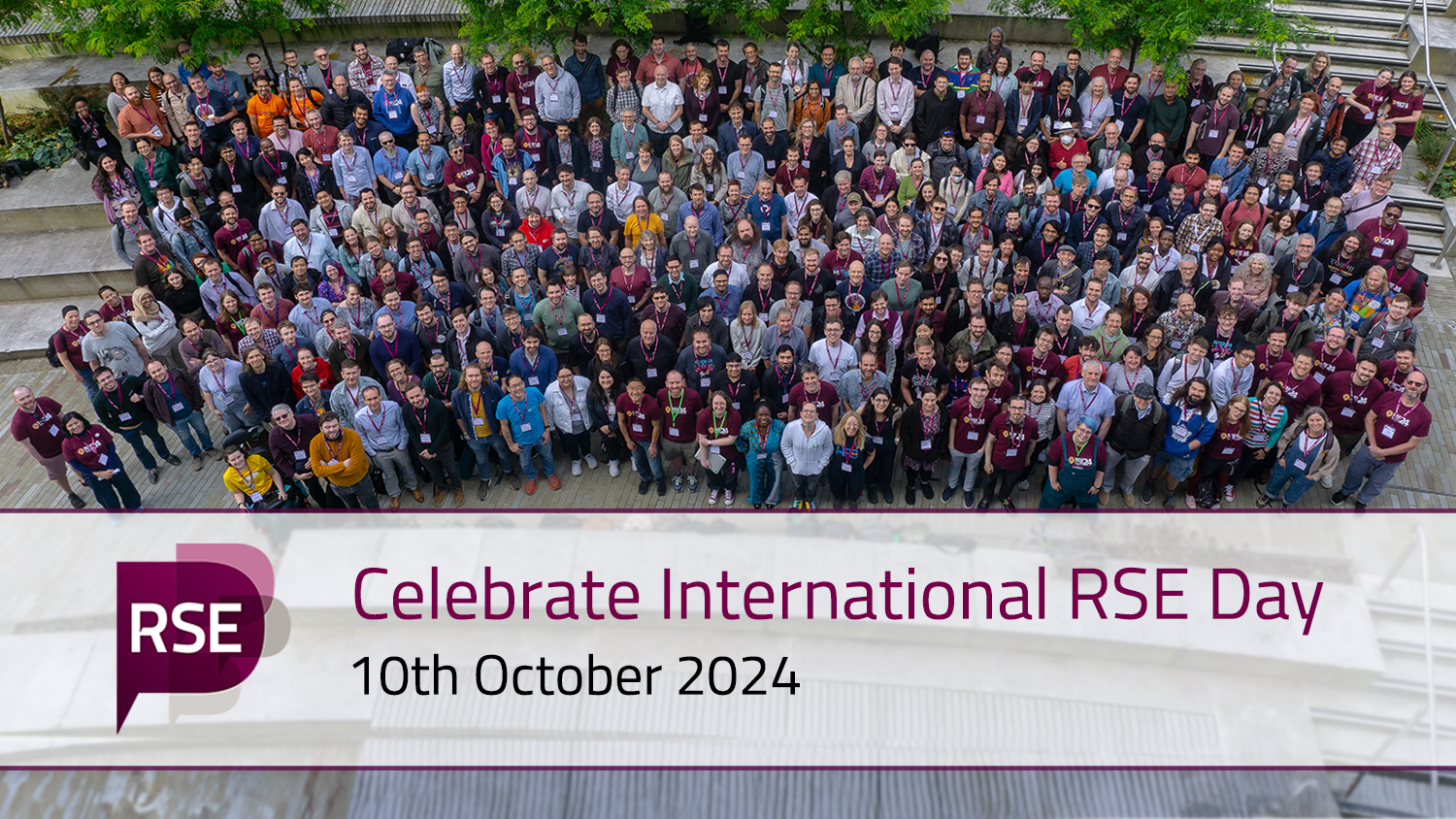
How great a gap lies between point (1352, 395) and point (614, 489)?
740 cm

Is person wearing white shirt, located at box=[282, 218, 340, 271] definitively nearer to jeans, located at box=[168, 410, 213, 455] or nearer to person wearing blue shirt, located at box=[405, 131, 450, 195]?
person wearing blue shirt, located at box=[405, 131, 450, 195]

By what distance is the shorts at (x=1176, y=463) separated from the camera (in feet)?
29.8

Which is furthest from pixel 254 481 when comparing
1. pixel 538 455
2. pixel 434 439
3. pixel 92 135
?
pixel 92 135

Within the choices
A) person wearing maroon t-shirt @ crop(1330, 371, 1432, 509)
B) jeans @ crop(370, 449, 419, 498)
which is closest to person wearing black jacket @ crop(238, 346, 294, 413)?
jeans @ crop(370, 449, 419, 498)

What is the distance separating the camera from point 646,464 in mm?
9945

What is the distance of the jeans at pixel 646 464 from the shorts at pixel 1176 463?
4.96 m

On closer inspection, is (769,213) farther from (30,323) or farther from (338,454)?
(30,323)

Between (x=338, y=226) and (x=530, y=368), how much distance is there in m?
3.70

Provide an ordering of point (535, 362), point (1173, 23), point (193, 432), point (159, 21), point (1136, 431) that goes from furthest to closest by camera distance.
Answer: point (159, 21), point (1173, 23), point (193, 432), point (535, 362), point (1136, 431)

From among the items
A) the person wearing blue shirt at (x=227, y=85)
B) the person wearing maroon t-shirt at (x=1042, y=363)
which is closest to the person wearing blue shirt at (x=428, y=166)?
the person wearing blue shirt at (x=227, y=85)

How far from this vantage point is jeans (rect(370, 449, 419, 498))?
9.52 metres

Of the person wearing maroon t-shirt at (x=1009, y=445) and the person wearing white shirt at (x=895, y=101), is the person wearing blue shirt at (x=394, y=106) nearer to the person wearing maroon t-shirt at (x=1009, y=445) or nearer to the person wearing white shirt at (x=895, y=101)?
the person wearing white shirt at (x=895, y=101)

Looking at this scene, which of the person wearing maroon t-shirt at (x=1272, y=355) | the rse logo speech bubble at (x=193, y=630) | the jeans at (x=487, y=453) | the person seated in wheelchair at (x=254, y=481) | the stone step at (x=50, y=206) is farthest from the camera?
the stone step at (x=50, y=206)

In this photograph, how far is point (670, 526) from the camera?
940cm
